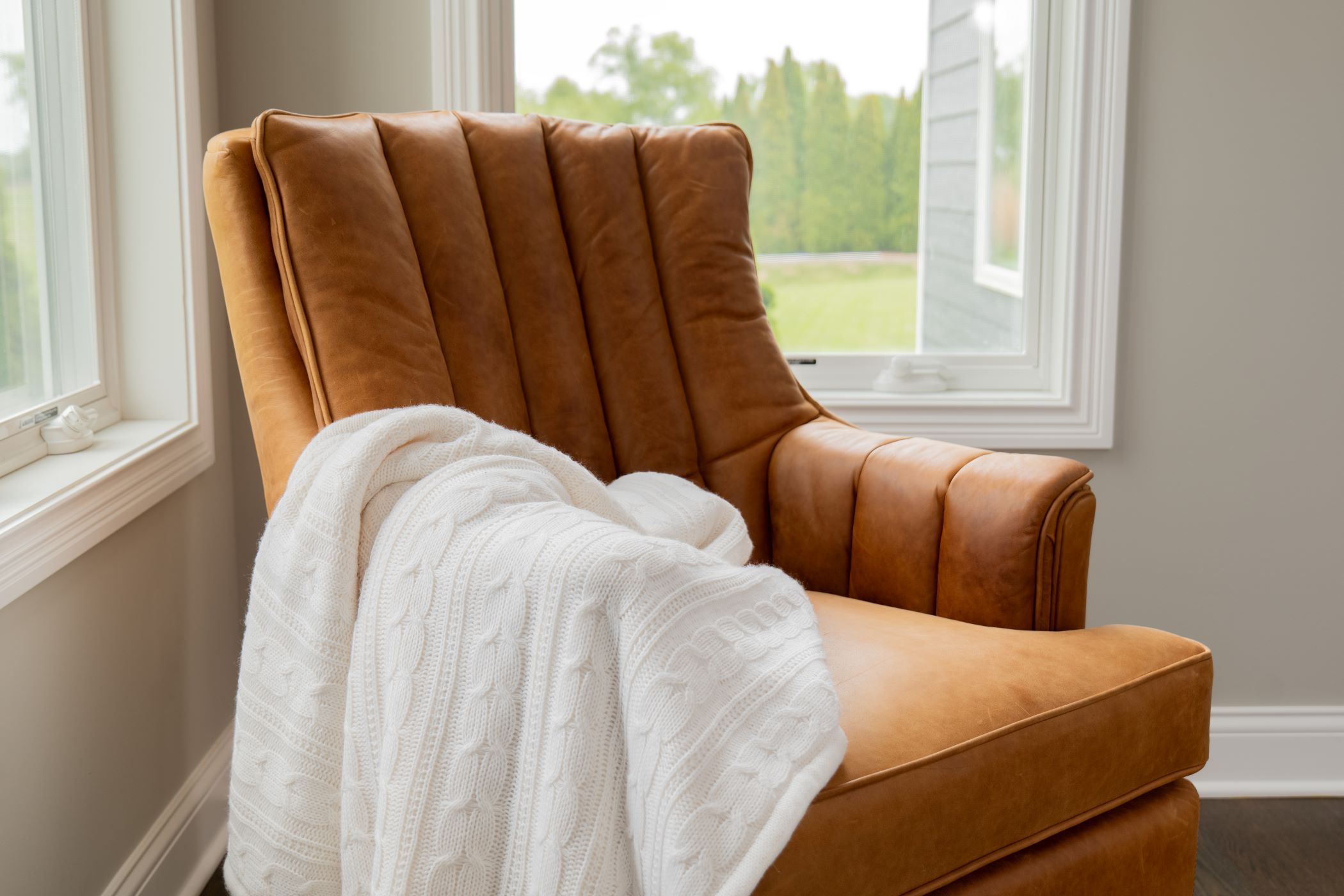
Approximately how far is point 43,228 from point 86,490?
16.0 inches

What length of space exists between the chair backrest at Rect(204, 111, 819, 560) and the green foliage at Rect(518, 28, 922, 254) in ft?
1.50

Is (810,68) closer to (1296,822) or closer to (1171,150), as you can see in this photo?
(1171,150)

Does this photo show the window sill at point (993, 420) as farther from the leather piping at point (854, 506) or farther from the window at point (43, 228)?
the window at point (43, 228)

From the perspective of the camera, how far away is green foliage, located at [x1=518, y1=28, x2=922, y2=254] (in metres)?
2.05

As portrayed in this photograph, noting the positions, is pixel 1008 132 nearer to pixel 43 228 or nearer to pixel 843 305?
pixel 843 305

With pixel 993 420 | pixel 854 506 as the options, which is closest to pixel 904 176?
pixel 993 420

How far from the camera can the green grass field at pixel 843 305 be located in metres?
2.14

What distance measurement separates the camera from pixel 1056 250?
204cm

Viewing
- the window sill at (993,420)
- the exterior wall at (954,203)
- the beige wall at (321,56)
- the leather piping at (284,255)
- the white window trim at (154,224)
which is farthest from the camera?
the exterior wall at (954,203)

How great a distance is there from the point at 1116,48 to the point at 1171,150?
19 cm

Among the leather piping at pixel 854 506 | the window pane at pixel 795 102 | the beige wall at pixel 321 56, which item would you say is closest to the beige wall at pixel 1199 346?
the beige wall at pixel 321 56

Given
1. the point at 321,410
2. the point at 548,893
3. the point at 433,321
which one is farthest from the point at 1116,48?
the point at 548,893

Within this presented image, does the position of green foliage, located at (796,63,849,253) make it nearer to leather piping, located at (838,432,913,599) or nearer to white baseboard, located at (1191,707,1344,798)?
leather piping, located at (838,432,913,599)

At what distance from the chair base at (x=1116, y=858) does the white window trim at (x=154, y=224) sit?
43.4 inches
